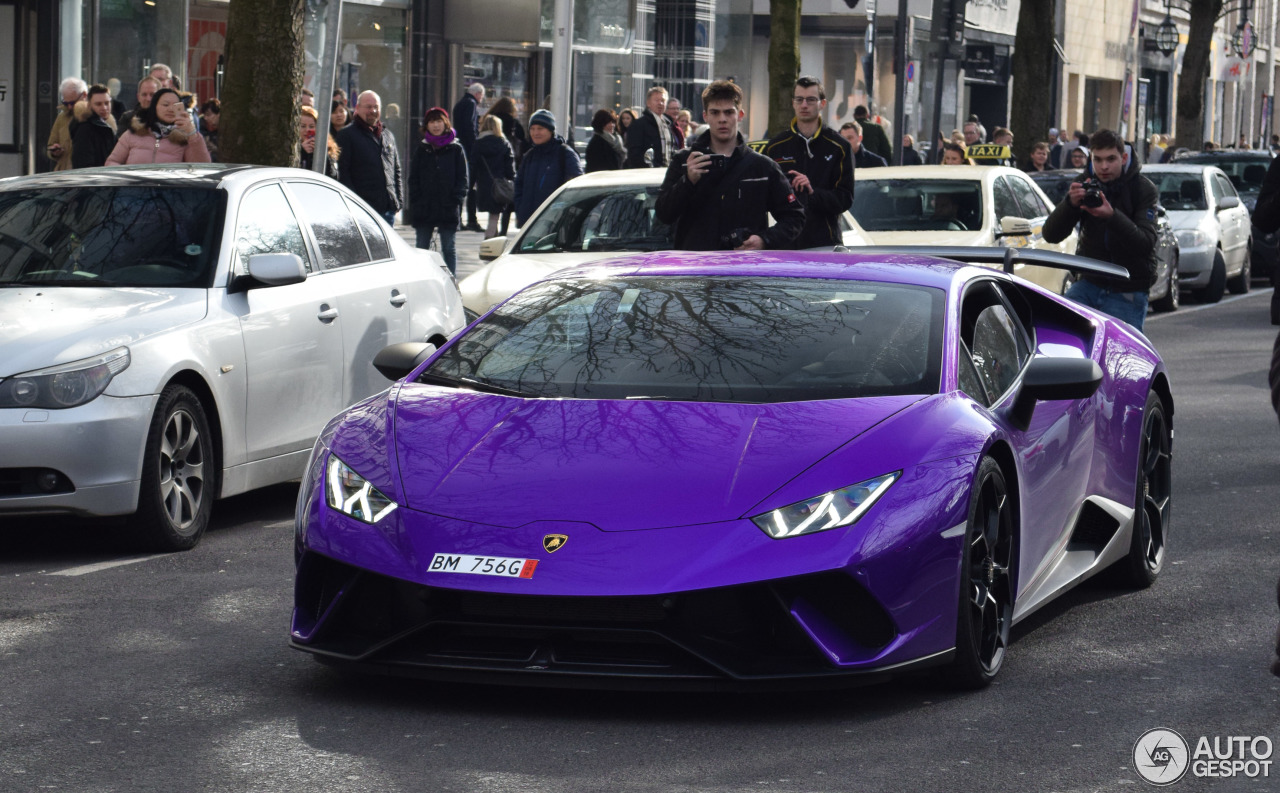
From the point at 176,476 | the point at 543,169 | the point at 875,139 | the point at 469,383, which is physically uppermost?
the point at 875,139

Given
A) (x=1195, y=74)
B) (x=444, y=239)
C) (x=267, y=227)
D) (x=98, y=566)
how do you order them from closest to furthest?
1. (x=98, y=566)
2. (x=267, y=227)
3. (x=444, y=239)
4. (x=1195, y=74)

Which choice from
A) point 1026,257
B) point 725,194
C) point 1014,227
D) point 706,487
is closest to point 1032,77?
point 1014,227

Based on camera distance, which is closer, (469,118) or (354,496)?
(354,496)

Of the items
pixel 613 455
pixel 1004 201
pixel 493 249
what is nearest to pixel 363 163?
pixel 493 249

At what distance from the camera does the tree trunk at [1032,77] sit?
97.2 ft

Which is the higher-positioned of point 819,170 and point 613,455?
point 819,170

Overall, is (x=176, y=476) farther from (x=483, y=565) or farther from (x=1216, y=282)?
(x=1216, y=282)

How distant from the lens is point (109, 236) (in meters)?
8.98

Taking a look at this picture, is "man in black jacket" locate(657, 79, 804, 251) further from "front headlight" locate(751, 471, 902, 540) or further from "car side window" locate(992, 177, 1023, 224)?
"car side window" locate(992, 177, 1023, 224)

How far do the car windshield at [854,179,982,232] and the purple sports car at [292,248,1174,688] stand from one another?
9606mm

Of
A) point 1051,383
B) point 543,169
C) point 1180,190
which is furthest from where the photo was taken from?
point 1180,190

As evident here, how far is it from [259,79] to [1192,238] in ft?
43.8

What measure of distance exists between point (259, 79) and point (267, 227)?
14.5 feet

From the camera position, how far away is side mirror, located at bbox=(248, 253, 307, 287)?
870 cm
